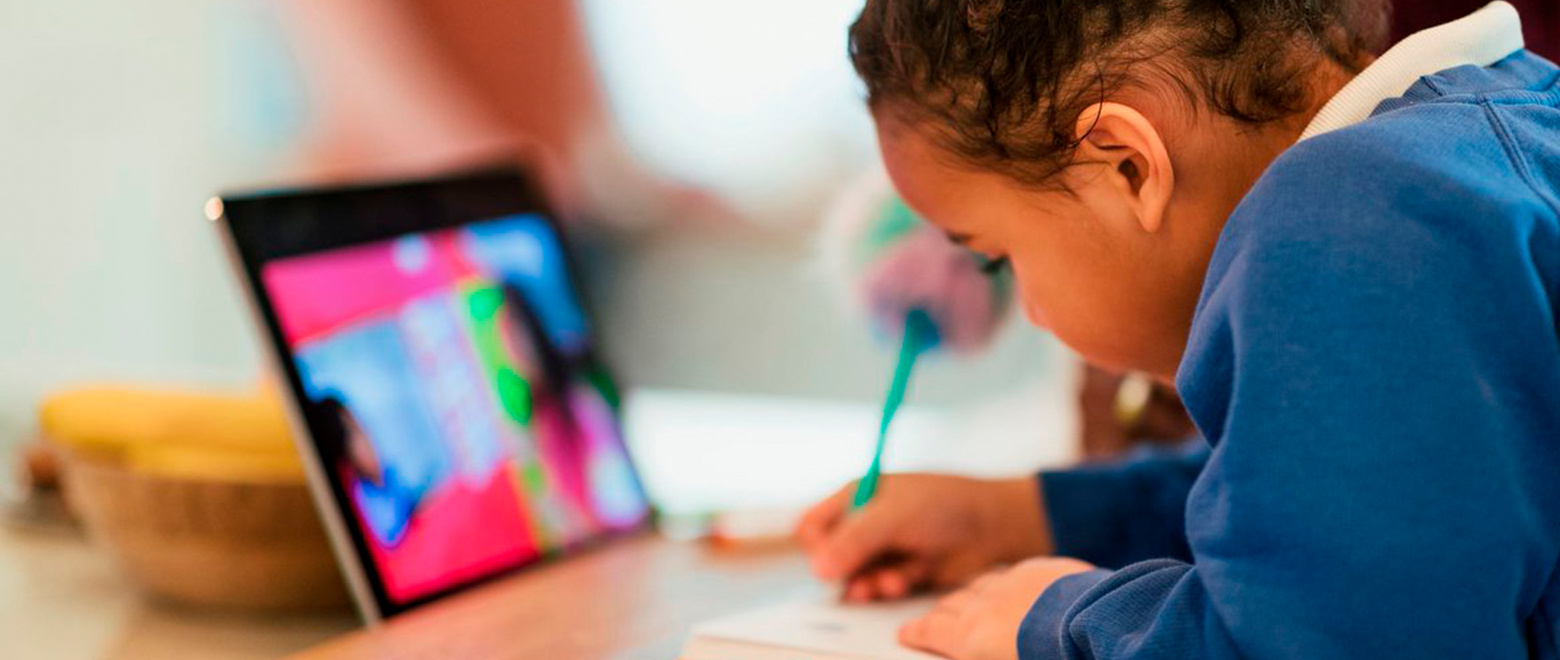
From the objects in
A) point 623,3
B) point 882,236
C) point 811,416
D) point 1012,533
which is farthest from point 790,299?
point 1012,533

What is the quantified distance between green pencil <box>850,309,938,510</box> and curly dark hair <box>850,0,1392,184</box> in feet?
0.72

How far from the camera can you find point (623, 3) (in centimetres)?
139

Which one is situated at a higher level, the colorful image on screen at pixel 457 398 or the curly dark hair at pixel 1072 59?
the curly dark hair at pixel 1072 59

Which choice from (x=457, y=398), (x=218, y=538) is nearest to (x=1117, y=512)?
(x=457, y=398)

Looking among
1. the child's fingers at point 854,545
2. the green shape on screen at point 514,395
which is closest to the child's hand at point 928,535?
the child's fingers at point 854,545

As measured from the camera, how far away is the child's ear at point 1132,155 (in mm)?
562

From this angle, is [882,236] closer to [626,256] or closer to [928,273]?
[928,273]

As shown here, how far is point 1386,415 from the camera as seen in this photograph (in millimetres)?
438

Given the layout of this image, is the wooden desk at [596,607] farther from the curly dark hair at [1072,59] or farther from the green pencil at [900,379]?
the curly dark hair at [1072,59]

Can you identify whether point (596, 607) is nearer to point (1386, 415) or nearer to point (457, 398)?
point (457, 398)

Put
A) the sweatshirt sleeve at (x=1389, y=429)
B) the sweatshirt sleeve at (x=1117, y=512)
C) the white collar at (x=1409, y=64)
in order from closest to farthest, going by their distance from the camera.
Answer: the sweatshirt sleeve at (x=1389, y=429) < the white collar at (x=1409, y=64) < the sweatshirt sleeve at (x=1117, y=512)

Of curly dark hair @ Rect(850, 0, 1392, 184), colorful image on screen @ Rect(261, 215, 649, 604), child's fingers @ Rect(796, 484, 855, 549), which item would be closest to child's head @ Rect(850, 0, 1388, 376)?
curly dark hair @ Rect(850, 0, 1392, 184)

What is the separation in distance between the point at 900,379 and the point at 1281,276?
1.24 ft

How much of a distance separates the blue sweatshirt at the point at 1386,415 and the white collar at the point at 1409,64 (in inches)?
2.9
